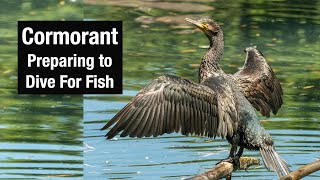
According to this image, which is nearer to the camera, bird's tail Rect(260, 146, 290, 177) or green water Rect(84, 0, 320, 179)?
bird's tail Rect(260, 146, 290, 177)

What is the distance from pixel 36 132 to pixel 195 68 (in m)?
4.14

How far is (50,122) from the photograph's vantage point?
47.7 feet

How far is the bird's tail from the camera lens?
1023cm

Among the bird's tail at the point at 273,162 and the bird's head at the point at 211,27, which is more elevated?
the bird's head at the point at 211,27

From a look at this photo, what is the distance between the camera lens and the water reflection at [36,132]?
12.5 meters

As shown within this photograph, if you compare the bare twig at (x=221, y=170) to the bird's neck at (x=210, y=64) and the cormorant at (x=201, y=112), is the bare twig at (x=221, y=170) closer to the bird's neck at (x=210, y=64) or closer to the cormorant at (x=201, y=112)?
the cormorant at (x=201, y=112)

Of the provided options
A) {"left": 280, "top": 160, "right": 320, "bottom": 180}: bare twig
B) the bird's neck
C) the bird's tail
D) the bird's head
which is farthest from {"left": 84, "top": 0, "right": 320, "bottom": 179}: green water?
{"left": 280, "top": 160, "right": 320, "bottom": 180}: bare twig

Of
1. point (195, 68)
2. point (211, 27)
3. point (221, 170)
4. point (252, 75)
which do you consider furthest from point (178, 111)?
point (195, 68)

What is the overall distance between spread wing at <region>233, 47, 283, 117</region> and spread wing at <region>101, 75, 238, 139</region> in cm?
74

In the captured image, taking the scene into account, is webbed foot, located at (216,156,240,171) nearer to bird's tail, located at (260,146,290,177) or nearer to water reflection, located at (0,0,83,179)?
bird's tail, located at (260,146,290,177)

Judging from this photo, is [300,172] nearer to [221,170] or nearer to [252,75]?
[221,170]

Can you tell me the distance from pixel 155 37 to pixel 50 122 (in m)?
5.79

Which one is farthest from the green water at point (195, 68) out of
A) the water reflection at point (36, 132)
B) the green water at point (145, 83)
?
the water reflection at point (36, 132)

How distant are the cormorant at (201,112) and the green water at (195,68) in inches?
77.3
